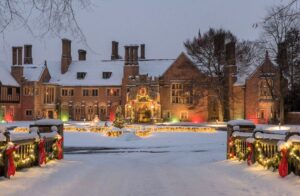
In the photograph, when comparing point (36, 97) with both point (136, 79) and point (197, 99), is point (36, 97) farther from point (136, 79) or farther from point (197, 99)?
point (197, 99)

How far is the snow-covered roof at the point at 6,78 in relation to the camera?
2429 inches

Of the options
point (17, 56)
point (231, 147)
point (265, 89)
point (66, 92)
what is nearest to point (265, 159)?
point (231, 147)

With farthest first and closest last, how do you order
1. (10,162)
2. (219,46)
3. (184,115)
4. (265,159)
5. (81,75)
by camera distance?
1. (81,75)
2. (184,115)
3. (219,46)
4. (265,159)
5. (10,162)

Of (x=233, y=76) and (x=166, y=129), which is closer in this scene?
(x=166, y=129)

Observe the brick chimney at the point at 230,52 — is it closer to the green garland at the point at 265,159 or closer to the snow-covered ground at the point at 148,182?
the snow-covered ground at the point at 148,182

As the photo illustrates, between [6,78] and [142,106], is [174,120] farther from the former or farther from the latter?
[6,78]

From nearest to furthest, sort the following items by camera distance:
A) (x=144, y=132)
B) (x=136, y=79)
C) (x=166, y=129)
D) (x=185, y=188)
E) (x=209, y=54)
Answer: (x=185, y=188)
(x=144, y=132)
(x=166, y=129)
(x=209, y=54)
(x=136, y=79)

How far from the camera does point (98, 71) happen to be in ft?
222

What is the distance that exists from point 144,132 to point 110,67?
104 ft

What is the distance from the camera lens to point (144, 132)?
37562 mm

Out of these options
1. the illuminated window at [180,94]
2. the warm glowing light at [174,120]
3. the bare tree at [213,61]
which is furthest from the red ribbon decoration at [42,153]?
the warm glowing light at [174,120]

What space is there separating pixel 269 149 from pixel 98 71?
55761mm

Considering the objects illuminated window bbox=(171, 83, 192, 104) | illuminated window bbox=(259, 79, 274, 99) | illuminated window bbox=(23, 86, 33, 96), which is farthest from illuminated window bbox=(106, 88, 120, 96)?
illuminated window bbox=(259, 79, 274, 99)

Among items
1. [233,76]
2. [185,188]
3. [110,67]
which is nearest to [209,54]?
[233,76]
